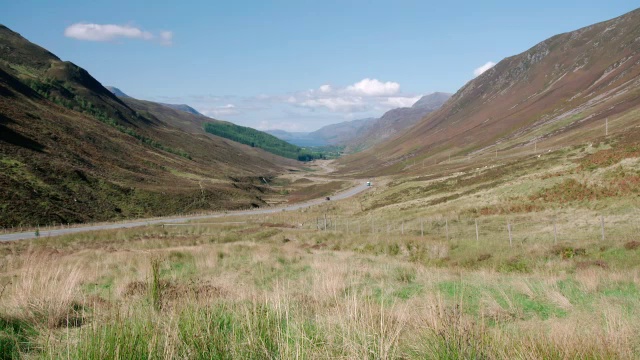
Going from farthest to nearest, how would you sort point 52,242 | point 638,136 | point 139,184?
→ point 139,184, point 638,136, point 52,242

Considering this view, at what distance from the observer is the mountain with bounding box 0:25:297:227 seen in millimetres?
56031

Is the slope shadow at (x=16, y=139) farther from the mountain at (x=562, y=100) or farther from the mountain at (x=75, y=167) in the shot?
the mountain at (x=562, y=100)

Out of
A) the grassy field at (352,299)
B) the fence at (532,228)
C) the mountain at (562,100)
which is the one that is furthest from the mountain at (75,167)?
the mountain at (562,100)

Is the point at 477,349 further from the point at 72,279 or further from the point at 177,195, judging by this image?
the point at 177,195

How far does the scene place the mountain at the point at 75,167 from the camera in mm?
56031

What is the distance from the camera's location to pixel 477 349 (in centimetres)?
405

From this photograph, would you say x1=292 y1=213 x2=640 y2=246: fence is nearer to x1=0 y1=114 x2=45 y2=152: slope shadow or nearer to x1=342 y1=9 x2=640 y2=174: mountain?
x1=342 y1=9 x2=640 y2=174: mountain

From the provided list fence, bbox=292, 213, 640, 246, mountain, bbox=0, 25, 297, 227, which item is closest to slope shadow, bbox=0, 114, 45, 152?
mountain, bbox=0, 25, 297, 227

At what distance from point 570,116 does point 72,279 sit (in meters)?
117

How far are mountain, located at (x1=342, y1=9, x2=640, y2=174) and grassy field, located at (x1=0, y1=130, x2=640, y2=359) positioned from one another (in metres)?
58.3

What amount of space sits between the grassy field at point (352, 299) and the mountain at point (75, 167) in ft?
105

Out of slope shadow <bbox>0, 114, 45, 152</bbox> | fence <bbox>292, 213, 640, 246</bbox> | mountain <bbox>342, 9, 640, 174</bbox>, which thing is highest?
mountain <bbox>342, 9, 640, 174</bbox>

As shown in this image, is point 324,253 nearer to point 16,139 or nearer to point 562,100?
point 16,139

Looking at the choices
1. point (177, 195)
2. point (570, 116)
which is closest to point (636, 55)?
point (570, 116)
